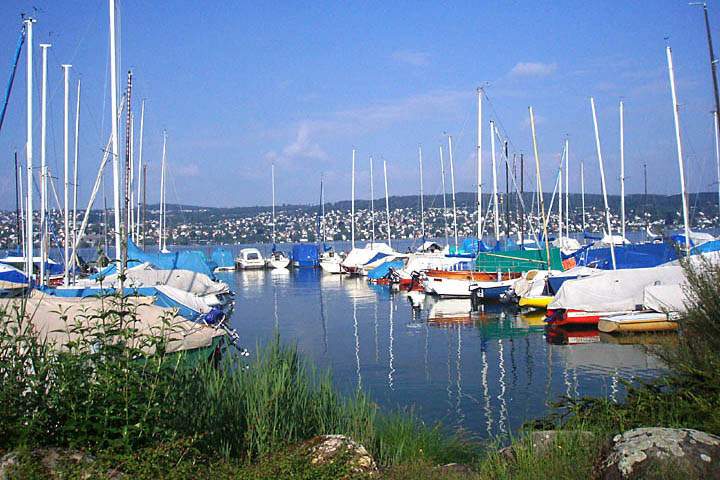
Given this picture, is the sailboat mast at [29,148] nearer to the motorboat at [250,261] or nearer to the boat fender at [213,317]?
the boat fender at [213,317]

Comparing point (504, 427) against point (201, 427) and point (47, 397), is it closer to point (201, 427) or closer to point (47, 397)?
point (201, 427)

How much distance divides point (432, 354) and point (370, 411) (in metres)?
16.4

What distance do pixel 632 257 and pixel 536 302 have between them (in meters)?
6.23

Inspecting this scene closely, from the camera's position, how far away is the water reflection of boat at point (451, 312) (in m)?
35.6

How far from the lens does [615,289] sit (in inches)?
1172

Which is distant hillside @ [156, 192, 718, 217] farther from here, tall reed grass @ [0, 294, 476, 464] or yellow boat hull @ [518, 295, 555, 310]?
tall reed grass @ [0, 294, 476, 464]

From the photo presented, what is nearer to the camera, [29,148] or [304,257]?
[29,148]

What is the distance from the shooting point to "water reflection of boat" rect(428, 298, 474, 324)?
35562 mm

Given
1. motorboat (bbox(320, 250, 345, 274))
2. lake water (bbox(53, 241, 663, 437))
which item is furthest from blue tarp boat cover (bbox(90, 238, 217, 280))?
motorboat (bbox(320, 250, 345, 274))

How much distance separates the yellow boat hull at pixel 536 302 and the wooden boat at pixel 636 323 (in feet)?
27.3

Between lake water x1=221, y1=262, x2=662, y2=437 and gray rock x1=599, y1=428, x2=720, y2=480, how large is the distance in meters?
3.66

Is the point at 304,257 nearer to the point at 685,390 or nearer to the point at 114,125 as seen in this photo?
the point at 114,125

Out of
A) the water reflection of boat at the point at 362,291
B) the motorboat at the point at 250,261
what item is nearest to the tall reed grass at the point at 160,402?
the water reflection of boat at the point at 362,291

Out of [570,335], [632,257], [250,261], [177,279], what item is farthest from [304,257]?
[570,335]
